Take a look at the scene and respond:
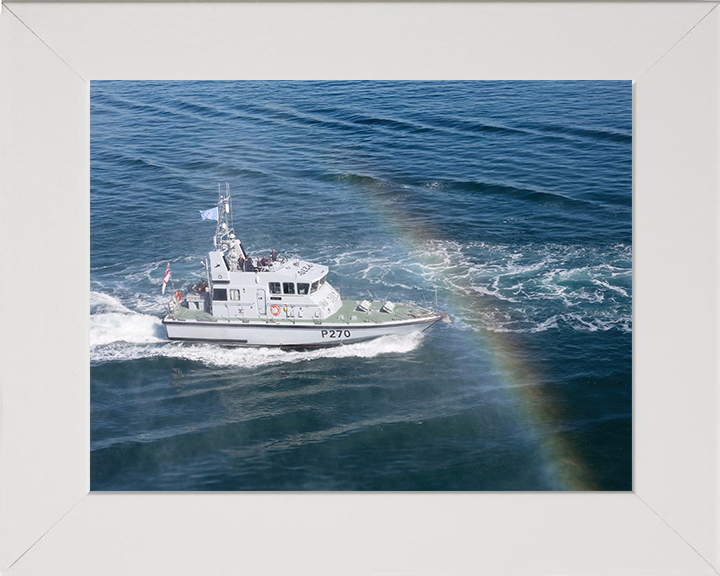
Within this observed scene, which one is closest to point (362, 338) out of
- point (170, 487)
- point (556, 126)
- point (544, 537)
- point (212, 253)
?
point (212, 253)

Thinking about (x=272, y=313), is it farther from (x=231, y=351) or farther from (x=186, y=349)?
(x=186, y=349)

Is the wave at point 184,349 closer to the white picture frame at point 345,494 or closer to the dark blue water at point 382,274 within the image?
the dark blue water at point 382,274

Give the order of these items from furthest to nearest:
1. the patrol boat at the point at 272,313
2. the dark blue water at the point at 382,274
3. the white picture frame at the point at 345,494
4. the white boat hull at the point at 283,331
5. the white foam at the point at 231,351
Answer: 1. the white boat hull at the point at 283,331
2. the patrol boat at the point at 272,313
3. the white foam at the point at 231,351
4. the dark blue water at the point at 382,274
5. the white picture frame at the point at 345,494

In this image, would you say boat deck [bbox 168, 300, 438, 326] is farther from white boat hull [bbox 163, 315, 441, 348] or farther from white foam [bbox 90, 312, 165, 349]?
white foam [bbox 90, 312, 165, 349]

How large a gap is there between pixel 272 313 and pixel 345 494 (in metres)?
6.52

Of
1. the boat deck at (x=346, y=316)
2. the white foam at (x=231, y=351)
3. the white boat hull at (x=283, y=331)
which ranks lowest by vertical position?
the white foam at (x=231, y=351)

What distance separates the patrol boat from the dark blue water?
30cm

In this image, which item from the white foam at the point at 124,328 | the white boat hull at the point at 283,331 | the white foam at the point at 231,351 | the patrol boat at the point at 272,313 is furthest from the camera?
the white foam at the point at 124,328

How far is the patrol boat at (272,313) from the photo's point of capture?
12.9 meters

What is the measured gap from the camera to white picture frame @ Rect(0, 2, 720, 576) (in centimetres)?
604

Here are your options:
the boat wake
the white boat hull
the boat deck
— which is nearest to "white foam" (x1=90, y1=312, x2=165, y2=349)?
the boat wake

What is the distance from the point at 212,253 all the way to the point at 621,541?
844cm

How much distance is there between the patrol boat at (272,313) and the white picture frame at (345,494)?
19.8 feet

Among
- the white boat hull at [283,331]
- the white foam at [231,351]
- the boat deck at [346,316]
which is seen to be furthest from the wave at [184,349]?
the boat deck at [346,316]
